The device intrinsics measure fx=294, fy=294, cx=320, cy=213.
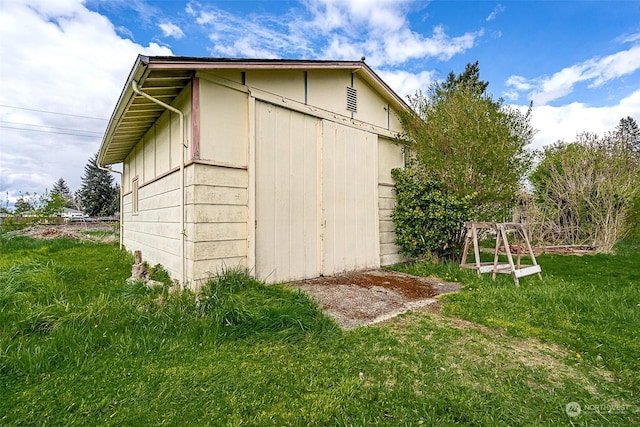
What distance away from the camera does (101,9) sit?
22.6 feet

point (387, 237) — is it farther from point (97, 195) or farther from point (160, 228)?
point (97, 195)

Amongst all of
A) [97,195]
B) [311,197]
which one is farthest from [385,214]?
[97,195]

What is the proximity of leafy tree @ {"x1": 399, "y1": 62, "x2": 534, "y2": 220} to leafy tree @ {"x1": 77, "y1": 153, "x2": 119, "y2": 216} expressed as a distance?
2614cm

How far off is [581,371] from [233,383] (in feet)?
8.48

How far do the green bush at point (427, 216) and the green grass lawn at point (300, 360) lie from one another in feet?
7.02

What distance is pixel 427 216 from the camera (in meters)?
5.98

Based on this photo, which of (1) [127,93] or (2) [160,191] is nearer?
(1) [127,93]

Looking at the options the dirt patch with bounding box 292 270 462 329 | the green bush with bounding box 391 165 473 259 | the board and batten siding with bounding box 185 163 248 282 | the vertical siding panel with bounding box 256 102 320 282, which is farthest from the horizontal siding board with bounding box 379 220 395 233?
the board and batten siding with bounding box 185 163 248 282

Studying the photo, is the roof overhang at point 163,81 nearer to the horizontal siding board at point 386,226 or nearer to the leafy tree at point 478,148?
the leafy tree at point 478,148

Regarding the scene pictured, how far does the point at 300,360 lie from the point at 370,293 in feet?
7.11

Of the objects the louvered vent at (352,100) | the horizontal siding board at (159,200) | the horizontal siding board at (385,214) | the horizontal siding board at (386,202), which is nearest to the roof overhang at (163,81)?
the louvered vent at (352,100)

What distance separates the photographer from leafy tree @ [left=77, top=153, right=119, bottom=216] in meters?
23.7

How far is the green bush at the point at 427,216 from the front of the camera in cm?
580

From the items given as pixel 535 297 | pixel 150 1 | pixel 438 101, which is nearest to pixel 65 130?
pixel 150 1
